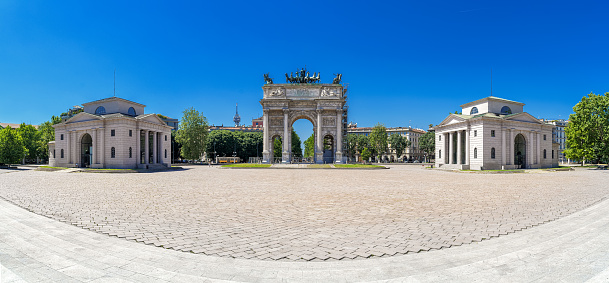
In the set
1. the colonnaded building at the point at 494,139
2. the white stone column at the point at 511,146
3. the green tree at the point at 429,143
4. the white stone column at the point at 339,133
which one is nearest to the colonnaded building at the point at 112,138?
the white stone column at the point at 339,133

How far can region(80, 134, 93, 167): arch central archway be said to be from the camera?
1972 inches

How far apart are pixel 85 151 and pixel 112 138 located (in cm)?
1123

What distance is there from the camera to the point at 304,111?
6216 cm

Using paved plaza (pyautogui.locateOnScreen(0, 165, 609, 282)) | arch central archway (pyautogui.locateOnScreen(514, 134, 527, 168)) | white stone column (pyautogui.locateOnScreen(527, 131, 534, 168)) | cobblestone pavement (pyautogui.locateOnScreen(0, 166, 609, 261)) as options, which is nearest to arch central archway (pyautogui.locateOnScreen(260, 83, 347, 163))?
arch central archway (pyautogui.locateOnScreen(514, 134, 527, 168))

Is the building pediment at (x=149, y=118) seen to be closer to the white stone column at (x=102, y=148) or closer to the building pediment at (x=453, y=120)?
the white stone column at (x=102, y=148)

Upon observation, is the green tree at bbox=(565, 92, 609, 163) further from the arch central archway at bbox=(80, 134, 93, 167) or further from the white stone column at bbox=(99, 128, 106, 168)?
the arch central archway at bbox=(80, 134, 93, 167)

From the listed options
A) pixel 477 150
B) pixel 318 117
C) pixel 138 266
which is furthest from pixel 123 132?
pixel 477 150

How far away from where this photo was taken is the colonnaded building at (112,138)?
44.8 meters

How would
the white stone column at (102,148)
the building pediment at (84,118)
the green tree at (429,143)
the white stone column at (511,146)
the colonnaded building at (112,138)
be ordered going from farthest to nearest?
the green tree at (429,143), the white stone column at (511,146), the building pediment at (84,118), the white stone column at (102,148), the colonnaded building at (112,138)

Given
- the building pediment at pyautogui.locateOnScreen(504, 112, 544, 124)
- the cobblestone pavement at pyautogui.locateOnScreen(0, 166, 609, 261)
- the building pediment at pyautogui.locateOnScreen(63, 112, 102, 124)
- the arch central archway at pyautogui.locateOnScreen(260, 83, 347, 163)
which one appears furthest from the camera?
the arch central archway at pyautogui.locateOnScreen(260, 83, 347, 163)

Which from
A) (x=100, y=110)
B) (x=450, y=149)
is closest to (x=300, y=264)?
(x=450, y=149)

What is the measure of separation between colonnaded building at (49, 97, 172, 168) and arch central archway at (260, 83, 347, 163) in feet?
65.1

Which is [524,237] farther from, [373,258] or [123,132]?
[123,132]

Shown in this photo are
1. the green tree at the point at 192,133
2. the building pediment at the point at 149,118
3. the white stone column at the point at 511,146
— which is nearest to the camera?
the building pediment at the point at 149,118
